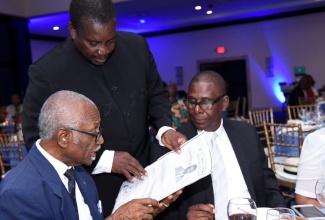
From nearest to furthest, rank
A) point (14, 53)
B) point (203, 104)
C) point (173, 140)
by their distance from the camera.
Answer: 1. point (173, 140)
2. point (203, 104)
3. point (14, 53)

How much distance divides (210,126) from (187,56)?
1296cm

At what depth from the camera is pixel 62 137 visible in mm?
1404

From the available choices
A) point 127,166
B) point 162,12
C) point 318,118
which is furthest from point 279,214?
point 162,12

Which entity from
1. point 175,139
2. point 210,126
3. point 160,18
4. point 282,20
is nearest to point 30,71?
point 175,139

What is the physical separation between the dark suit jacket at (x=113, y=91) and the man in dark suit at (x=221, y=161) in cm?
23

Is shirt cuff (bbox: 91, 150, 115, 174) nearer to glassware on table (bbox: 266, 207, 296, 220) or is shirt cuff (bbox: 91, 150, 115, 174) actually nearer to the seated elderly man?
the seated elderly man

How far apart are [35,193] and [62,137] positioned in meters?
0.24

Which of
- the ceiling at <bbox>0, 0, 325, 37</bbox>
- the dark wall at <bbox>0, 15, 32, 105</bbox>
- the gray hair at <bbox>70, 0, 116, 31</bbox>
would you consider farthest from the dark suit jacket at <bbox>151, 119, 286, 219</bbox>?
the dark wall at <bbox>0, 15, 32, 105</bbox>

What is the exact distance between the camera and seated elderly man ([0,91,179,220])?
1285mm

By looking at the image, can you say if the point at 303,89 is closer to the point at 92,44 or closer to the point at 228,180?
the point at 228,180

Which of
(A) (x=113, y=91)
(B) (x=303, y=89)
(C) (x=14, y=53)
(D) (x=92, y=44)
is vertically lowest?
(B) (x=303, y=89)

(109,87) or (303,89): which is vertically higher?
(109,87)

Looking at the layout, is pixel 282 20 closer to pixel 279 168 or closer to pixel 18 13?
pixel 18 13

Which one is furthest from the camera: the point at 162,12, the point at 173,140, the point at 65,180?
the point at 162,12
